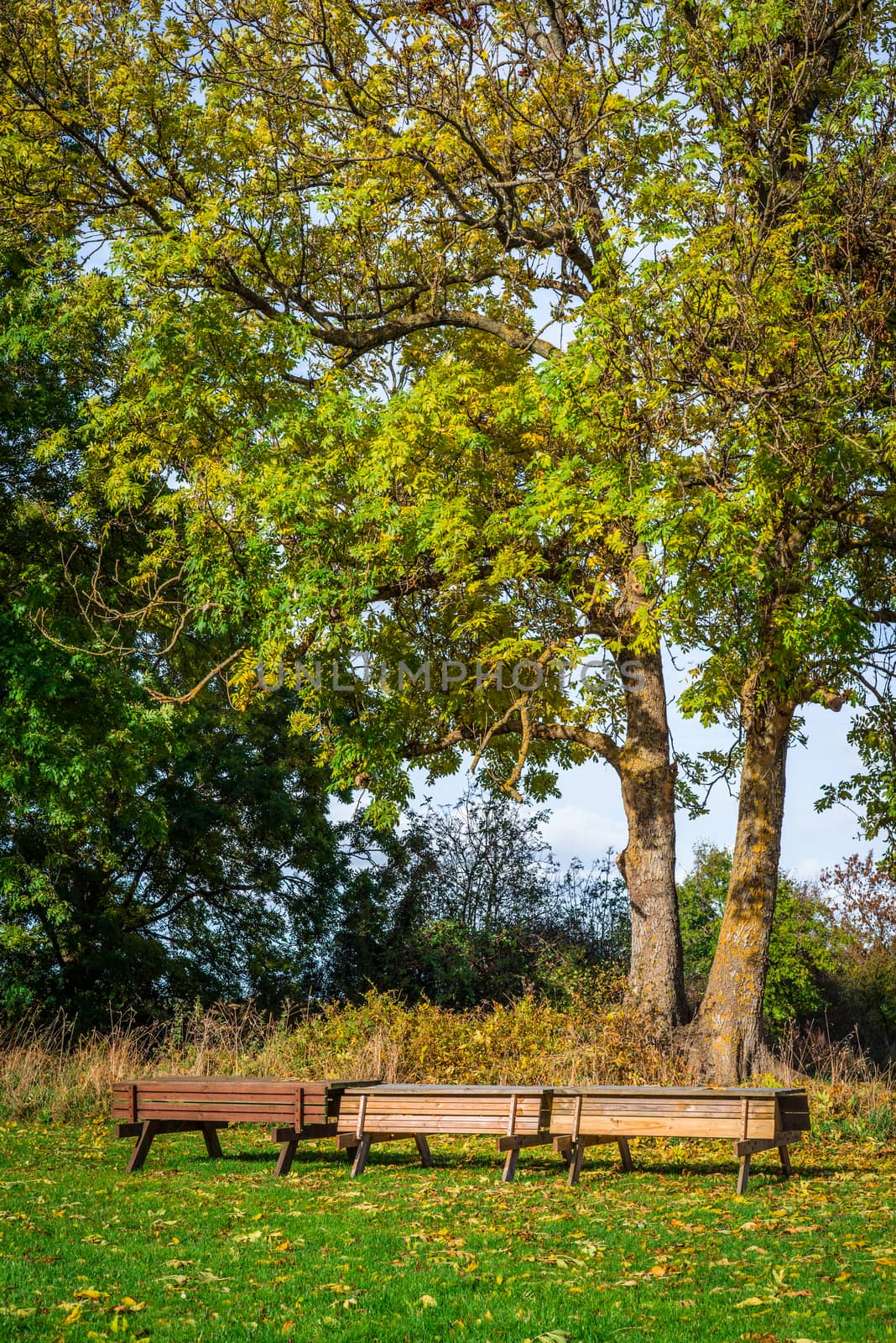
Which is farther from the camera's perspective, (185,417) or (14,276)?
(14,276)

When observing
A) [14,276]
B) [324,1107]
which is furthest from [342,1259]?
[14,276]

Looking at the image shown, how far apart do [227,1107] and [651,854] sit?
678 cm

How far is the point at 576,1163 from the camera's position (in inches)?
362

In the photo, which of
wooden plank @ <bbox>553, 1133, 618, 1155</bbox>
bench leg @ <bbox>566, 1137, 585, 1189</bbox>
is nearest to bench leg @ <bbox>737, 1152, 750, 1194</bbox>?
wooden plank @ <bbox>553, 1133, 618, 1155</bbox>

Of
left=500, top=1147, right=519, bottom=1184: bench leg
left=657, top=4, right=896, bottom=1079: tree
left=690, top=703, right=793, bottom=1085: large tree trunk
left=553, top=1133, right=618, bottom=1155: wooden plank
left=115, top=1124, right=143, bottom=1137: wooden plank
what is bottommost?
left=115, top=1124, right=143, bottom=1137: wooden plank

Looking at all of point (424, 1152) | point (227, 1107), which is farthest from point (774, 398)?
point (227, 1107)

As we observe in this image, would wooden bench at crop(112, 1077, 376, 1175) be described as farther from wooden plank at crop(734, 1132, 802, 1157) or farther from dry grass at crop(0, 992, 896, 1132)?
dry grass at crop(0, 992, 896, 1132)

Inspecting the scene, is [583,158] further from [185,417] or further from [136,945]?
[136,945]

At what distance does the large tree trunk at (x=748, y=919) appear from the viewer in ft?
43.8

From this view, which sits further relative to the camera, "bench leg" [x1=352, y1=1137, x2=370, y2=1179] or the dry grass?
the dry grass

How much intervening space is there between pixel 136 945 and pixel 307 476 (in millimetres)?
10408

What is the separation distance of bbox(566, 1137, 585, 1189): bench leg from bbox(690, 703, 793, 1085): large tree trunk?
4399 millimetres

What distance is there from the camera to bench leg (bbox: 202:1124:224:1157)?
10.3 metres

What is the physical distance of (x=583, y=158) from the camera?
13508mm
